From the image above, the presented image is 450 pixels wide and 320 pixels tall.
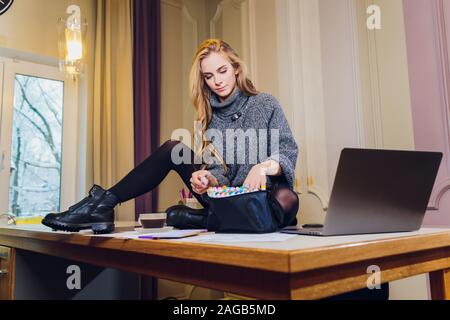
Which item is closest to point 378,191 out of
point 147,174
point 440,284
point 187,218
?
point 440,284

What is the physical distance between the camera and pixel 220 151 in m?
1.20

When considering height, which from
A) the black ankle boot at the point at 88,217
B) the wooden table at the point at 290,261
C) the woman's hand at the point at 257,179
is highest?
the woman's hand at the point at 257,179

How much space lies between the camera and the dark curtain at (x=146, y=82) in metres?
2.31

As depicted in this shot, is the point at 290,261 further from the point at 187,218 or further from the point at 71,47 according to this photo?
A: the point at 71,47

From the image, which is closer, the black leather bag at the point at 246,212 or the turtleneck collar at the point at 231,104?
the black leather bag at the point at 246,212

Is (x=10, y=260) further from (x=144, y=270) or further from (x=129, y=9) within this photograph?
(x=129, y=9)

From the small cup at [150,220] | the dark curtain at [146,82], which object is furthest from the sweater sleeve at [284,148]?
the dark curtain at [146,82]

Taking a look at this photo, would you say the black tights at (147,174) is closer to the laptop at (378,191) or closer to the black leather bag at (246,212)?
the black leather bag at (246,212)

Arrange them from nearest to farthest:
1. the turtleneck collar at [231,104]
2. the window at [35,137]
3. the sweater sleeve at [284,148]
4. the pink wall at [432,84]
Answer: the sweater sleeve at [284,148] < the turtleneck collar at [231,104] < the pink wall at [432,84] < the window at [35,137]

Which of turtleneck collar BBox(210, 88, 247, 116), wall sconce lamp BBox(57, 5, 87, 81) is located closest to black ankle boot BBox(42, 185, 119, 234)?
turtleneck collar BBox(210, 88, 247, 116)

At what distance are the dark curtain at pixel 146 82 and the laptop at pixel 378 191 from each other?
1698 millimetres

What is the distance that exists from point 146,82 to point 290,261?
80.7 inches

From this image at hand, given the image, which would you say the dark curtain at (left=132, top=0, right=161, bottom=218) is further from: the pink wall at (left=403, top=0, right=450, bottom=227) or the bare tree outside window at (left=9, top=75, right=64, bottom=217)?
the pink wall at (left=403, top=0, right=450, bottom=227)

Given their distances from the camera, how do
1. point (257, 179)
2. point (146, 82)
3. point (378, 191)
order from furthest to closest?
point (146, 82) → point (257, 179) → point (378, 191)
